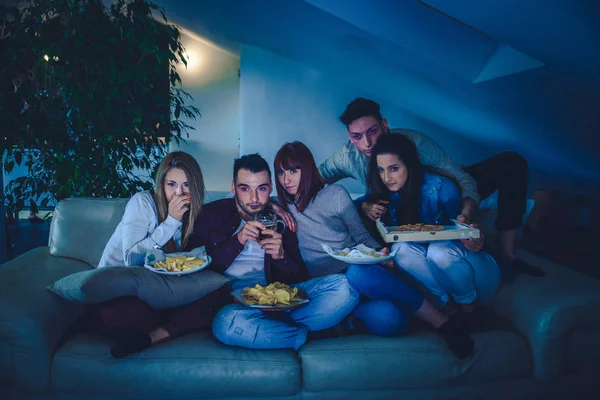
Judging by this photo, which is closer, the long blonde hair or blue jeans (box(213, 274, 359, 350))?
blue jeans (box(213, 274, 359, 350))

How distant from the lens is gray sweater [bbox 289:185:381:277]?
1972mm

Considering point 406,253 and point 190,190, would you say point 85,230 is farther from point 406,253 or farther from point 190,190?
point 406,253

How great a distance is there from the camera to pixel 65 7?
2.28m

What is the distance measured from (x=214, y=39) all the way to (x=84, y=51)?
Result: 2833 mm

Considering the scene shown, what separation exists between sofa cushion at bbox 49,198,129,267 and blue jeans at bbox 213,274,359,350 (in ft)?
2.58

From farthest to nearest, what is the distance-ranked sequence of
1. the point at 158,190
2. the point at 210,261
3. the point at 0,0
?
the point at 0,0 → the point at 158,190 → the point at 210,261

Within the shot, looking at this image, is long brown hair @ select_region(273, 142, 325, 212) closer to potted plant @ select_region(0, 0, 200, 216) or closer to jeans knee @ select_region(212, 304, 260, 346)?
jeans knee @ select_region(212, 304, 260, 346)

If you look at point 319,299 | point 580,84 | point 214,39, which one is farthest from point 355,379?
point 214,39

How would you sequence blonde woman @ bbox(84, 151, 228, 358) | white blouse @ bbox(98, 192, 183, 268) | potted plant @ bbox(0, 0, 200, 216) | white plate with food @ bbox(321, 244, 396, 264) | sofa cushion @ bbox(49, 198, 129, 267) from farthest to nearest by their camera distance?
potted plant @ bbox(0, 0, 200, 216), sofa cushion @ bbox(49, 198, 129, 267), white blouse @ bbox(98, 192, 183, 268), white plate with food @ bbox(321, 244, 396, 264), blonde woman @ bbox(84, 151, 228, 358)

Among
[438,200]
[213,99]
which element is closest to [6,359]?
[438,200]

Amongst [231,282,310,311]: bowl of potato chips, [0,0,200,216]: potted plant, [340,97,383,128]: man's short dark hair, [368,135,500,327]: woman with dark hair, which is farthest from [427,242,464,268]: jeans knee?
[0,0,200,216]: potted plant

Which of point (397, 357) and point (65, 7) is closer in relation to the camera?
point (397, 357)

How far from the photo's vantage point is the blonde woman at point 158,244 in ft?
5.17

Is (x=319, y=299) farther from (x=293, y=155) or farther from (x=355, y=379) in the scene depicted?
(x=293, y=155)
